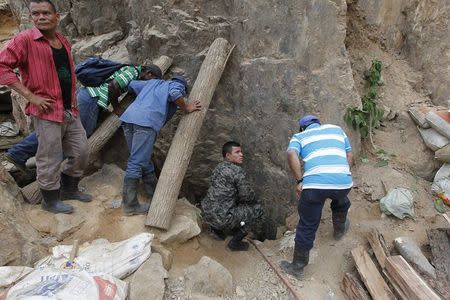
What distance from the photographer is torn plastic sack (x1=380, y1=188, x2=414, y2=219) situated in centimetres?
458

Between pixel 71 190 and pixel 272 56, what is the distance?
3192 millimetres

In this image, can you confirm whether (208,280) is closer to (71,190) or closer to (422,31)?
(71,190)

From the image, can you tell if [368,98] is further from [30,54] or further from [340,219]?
[30,54]

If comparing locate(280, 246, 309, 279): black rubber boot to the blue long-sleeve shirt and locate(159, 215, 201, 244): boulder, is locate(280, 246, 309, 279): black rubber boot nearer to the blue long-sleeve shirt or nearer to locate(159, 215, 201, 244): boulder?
locate(159, 215, 201, 244): boulder

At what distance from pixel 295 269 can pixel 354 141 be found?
1980 mm

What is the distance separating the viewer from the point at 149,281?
3676 millimetres

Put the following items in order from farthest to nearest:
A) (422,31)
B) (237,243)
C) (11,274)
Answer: (422,31) → (237,243) → (11,274)

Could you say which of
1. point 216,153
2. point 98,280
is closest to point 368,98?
point 216,153

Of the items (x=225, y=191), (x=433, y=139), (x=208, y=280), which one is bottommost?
(x=208, y=280)

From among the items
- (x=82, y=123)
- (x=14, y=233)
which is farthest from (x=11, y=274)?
(x=82, y=123)

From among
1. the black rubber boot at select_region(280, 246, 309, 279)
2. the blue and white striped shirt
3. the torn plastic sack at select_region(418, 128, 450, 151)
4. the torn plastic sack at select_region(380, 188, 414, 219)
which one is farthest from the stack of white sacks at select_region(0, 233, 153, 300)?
the torn plastic sack at select_region(418, 128, 450, 151)

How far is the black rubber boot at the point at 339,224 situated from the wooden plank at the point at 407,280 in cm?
74

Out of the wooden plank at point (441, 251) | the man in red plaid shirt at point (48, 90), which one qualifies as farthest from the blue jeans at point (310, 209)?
the man in red plaid shirt at point (48, 90)

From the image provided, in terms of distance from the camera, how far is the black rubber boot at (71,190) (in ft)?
15.9
